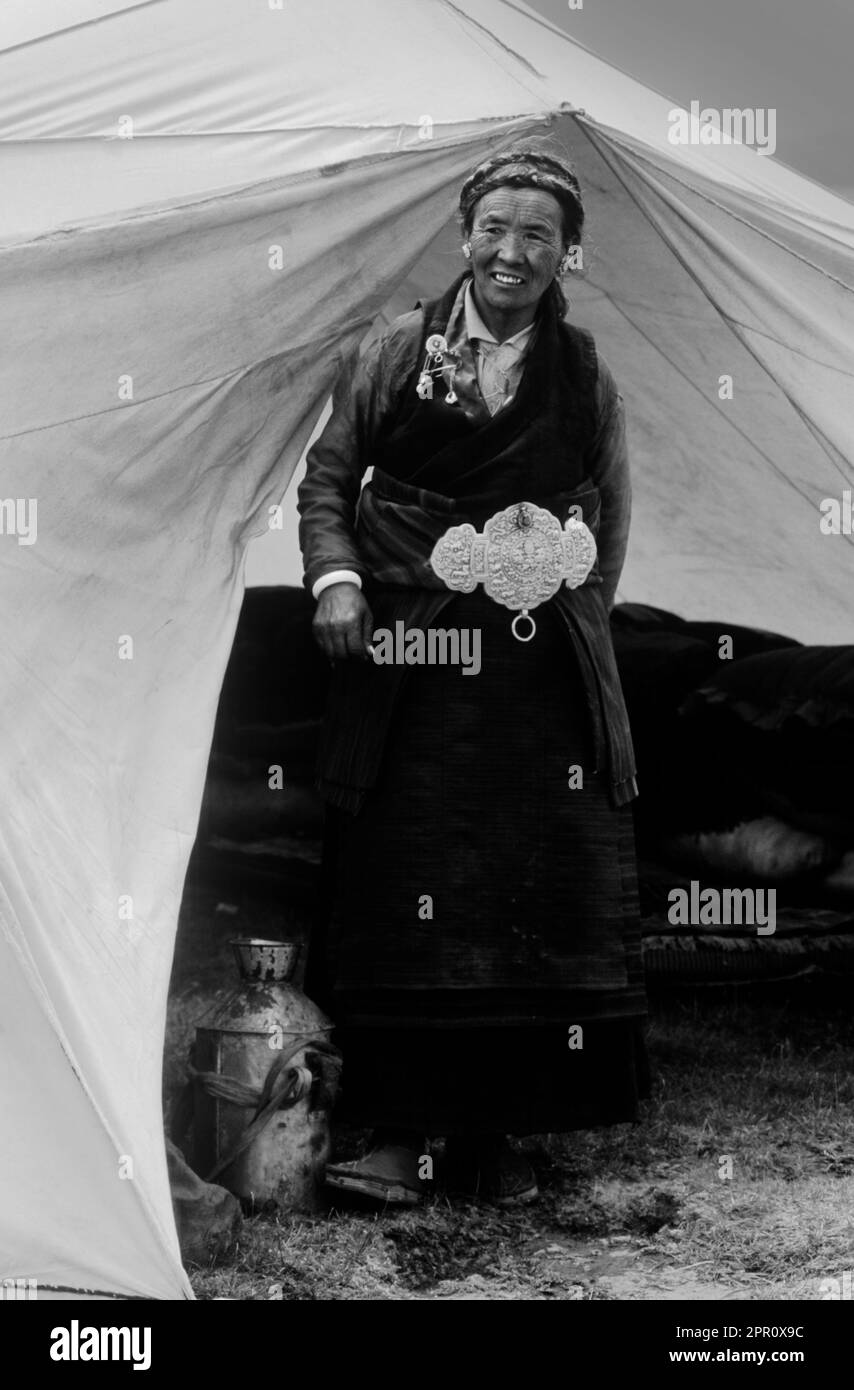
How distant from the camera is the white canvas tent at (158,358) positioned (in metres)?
2.54

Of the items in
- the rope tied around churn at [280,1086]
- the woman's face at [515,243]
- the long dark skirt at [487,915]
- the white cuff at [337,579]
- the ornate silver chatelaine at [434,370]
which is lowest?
the rope tied around churn at [280,1086]

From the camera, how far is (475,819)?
9.93 feet

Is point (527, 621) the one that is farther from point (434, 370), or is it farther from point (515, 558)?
point (434, 370)

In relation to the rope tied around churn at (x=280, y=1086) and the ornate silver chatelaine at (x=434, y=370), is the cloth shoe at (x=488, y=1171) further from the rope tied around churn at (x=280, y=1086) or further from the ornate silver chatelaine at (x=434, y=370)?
the ornate silver chatelaine at (x=434, y=370)

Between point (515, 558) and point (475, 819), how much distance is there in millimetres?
438

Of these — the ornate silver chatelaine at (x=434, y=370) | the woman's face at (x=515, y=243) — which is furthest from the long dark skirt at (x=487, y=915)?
the woman's face at (x=515, y=243)

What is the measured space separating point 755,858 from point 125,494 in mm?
1961

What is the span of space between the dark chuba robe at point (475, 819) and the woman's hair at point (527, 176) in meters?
0.18

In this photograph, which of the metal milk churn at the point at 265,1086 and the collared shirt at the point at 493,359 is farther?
the collared shirt at the point at 493,359

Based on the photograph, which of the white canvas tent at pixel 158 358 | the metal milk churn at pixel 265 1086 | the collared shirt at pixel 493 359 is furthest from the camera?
the collared shirt at pixel 493 359

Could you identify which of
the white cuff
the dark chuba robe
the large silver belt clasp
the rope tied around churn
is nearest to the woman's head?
the dark chuba robe

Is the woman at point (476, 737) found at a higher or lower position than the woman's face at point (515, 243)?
lower

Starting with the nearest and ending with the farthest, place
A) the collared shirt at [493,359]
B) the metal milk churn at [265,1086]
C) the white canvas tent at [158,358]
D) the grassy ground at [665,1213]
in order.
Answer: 1. the white canvas tent at [158,358]
2. the grassy ground at [665,1213]
3. the metal milk churn at [265,1086]
4. the collared shirt at [493,359]
